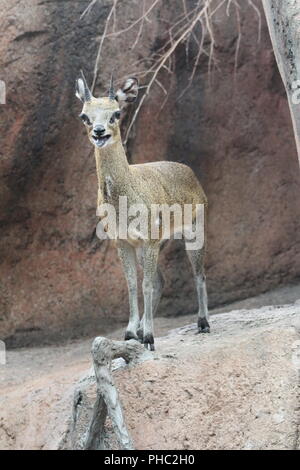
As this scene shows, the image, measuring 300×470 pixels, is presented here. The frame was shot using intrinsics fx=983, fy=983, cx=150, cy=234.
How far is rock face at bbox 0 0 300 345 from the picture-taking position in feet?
29.8

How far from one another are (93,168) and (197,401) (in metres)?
3.46

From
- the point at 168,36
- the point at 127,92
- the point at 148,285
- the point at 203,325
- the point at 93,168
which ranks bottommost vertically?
the point at 203,325

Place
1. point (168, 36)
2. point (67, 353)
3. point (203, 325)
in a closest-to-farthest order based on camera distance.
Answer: point (203, 325) < point (67, 353) < point (168, 36)

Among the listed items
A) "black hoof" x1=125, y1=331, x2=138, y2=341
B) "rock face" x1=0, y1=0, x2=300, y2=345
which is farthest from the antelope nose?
"rock face" x1=0, y1=0, x2=300, y2=345

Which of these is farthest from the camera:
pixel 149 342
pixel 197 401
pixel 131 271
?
pixel 131 271

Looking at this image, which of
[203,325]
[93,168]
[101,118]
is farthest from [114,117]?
[93,168]

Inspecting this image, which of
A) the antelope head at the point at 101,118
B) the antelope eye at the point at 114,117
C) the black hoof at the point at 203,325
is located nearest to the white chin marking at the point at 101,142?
the antelope head at the point at 101,118

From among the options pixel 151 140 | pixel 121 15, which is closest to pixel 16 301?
pixel 151 140

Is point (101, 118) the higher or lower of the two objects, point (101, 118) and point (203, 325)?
the higher

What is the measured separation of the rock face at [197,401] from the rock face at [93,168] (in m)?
2.32

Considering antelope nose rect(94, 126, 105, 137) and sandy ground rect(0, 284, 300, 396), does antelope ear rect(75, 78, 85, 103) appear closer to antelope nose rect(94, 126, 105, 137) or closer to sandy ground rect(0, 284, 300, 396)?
antelope nose rect(94, 126, 105, 137)

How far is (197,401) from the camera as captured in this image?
6402 millimetres

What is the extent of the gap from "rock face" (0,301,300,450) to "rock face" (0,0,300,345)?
232cm

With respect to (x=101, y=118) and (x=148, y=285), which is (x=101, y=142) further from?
(x=148, y=285)
